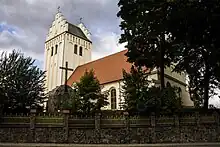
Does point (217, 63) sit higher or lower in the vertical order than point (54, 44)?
lower

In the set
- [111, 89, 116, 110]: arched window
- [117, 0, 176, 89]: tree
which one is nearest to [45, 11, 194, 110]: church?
[111, 89, 116, 110]: arched window

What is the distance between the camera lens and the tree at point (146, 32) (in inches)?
642

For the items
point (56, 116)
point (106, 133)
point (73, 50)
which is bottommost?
point (106, 133)

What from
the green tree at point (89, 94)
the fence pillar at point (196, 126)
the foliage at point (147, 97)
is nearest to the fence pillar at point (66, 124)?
the foliage at point (147, 97)

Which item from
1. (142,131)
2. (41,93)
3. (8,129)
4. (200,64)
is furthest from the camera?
(41,93)

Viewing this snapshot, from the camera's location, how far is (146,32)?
776 inches

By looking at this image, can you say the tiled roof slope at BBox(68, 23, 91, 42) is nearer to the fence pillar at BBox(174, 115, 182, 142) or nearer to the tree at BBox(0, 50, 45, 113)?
the tree at BBox(0, 50, 45, 113)

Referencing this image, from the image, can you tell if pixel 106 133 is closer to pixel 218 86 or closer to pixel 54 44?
pixel 218 86

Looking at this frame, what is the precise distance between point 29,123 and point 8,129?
1.13m

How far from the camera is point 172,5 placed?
14719 millimetres

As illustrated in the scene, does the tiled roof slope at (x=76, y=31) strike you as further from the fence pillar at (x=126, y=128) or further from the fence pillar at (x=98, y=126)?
the fence pillar at (x=126, y=128)

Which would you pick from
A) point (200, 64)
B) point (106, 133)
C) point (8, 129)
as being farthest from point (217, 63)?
point (8, 129)

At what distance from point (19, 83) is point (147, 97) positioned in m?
9.10

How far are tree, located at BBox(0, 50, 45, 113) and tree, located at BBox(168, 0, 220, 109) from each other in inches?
427
